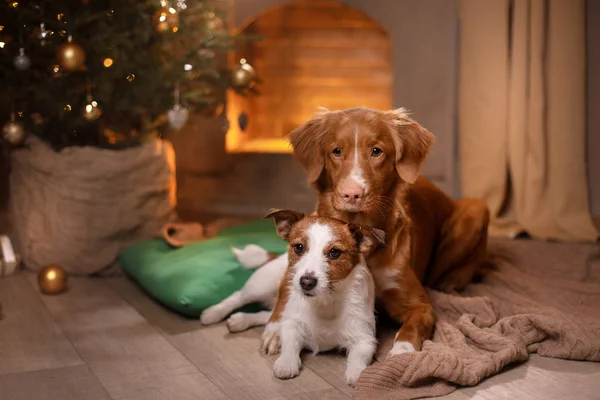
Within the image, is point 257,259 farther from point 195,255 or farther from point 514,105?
point 514,105

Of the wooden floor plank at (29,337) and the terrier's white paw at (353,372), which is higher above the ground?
the terrier's white paw at (353,372)

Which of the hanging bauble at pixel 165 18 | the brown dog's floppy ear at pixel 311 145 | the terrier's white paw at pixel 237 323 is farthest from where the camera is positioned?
the hanging bauble at pixel 165 18

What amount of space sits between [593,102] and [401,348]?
103 inches

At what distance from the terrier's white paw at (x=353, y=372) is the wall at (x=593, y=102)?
2.68 metres

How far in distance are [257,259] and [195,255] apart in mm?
350

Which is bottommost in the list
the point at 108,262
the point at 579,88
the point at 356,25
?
the point at 108,262

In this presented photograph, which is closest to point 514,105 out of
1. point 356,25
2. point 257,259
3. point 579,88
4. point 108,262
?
point 579,88

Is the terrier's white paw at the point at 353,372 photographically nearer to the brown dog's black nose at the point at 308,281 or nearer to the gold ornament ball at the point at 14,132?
the brown dog's black nose at the point at 308,281

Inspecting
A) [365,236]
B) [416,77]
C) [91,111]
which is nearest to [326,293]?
[365,236]

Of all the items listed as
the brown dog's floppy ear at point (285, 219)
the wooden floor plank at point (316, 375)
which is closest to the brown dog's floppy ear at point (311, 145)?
the brown dog's floppy ear at point (285, 219)

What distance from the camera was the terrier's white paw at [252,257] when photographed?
10.8ft

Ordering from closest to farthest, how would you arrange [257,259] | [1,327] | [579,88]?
[1,327], [257,259], [579,88]

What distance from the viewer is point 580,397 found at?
233 centimetres

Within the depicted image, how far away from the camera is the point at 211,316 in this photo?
3111 mm
